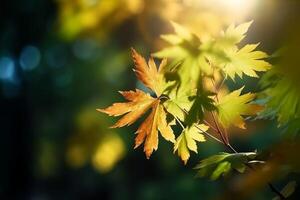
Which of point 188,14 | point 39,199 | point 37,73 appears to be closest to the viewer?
point 188,14

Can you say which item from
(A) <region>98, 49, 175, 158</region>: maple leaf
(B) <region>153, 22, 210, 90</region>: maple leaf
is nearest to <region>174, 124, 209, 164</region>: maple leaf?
(A) <region>98, 49, 175, 158</region>: maple leaf

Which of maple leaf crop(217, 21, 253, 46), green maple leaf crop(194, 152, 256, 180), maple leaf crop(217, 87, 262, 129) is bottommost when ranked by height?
green maple leaf crop(194, 152, 256, 180)

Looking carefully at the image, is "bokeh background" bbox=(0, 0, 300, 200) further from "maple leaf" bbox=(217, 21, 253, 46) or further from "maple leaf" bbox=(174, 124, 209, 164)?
"maple leaf" bbox=(217, 21, 253, 46)

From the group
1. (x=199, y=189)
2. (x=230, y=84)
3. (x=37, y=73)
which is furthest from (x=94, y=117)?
(x=37, y=73)

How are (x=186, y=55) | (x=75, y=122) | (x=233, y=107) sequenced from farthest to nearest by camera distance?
(x=75, y=122), (x=233, y=107), (x=186, y=55)

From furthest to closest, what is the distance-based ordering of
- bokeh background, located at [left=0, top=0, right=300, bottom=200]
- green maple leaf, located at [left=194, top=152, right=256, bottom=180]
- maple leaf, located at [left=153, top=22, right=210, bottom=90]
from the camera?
bokeh background, located at [left=0, top=0, right=300, bottom=200], green maple leaf, located at [left=194, top=152, right=256, bottom=180], maple leaf, located at [left=153, top=22, right=210, bottom=90]

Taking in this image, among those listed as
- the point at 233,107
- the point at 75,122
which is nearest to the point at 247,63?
the point at 233,107

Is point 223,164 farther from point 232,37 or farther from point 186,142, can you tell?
point 232,37

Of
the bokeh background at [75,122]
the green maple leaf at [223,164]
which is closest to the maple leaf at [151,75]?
the green maple leaf at [223,164]

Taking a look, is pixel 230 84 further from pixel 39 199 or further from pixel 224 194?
pixel 224 194
